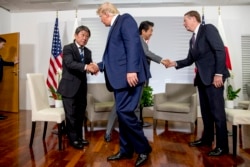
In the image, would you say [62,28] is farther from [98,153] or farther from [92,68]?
[98,153]

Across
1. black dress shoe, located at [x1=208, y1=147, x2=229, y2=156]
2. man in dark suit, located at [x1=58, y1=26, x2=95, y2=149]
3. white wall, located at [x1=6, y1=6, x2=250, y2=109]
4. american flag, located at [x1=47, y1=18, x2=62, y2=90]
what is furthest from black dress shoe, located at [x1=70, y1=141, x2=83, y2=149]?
white wall, located at [x1=6, y1=6, x2=250, y2=109]

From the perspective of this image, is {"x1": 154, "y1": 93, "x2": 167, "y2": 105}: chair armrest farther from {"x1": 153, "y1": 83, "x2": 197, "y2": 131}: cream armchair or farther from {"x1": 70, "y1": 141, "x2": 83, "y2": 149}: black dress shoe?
{"x1": 70, "y1": 141, "x2": 83, "y2": 149}: black dress shoe

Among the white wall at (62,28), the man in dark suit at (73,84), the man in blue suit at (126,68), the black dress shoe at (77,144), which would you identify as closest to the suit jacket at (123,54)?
the man in blue suit at (126,68)

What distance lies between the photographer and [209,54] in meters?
2.57

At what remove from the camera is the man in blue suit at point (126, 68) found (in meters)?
2.06

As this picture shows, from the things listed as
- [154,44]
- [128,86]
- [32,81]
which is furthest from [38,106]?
[154,44]

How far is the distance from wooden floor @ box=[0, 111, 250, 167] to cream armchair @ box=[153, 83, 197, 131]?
28 cm

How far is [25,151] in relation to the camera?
2.69 m

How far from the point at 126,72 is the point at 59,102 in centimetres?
153

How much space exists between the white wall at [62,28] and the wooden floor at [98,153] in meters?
2.26

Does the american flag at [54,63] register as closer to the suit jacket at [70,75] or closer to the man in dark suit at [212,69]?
the suit jacket at [70,75]

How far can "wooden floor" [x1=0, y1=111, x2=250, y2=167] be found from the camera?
2301 millimetres

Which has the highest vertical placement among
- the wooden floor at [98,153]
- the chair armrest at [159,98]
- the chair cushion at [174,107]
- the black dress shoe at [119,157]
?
the chair armrest at [159,98]

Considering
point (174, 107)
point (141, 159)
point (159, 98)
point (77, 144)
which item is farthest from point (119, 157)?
point (159, 98)
